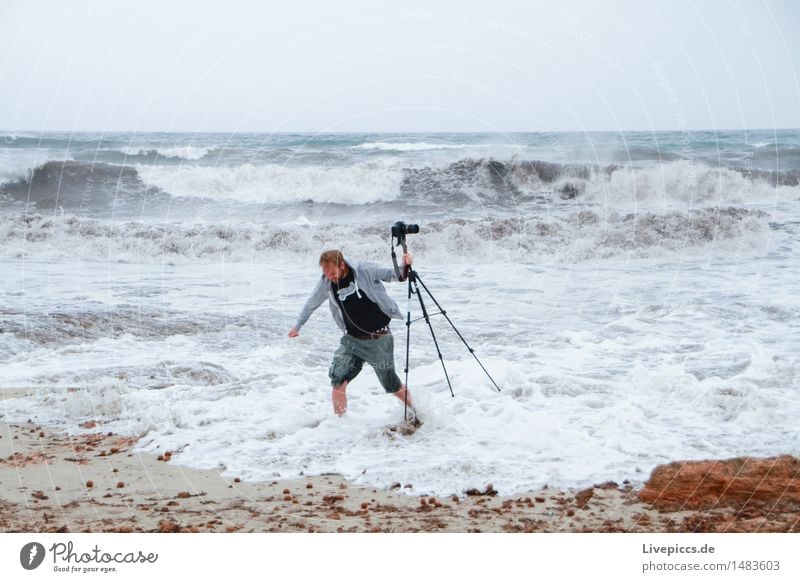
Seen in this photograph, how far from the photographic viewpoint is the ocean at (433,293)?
5.05 meters

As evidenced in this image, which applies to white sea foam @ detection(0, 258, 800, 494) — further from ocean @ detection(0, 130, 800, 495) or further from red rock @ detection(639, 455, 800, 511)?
red rock @ detection(639, 455, 800, 511)

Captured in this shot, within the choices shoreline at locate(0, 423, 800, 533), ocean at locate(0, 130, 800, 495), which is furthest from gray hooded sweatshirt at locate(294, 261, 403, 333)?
shoreline at locate(0, 423, 800, 533)

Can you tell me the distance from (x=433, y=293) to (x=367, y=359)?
145 inches

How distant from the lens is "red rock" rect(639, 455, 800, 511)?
4.18 m

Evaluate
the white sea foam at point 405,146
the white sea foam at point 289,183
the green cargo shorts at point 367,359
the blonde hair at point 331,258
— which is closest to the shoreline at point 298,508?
the green cargo shorts at point 367,359

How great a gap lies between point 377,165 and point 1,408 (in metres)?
7.90

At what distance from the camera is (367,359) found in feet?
16.2

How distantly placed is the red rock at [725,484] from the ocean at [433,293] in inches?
6.5

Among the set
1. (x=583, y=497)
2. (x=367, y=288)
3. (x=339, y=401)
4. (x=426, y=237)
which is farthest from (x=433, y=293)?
(x=583, y=497)

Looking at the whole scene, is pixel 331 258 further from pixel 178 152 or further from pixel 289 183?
pixel 178 152

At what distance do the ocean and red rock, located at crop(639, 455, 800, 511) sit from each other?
0.54ft
